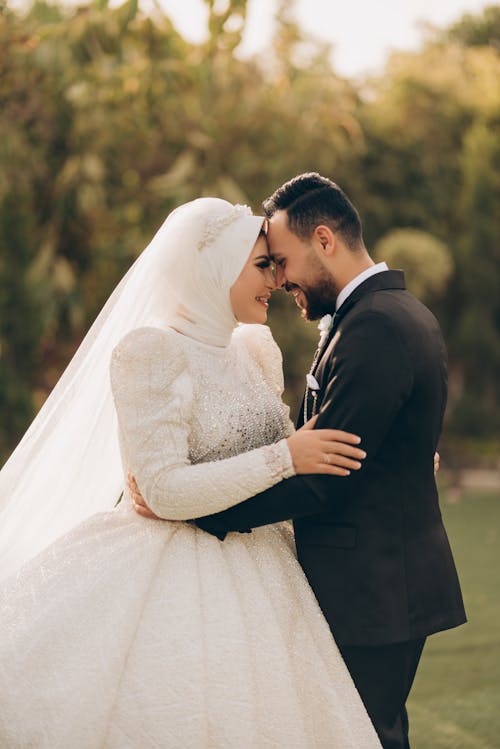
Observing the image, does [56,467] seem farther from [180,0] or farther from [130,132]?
[130,132]

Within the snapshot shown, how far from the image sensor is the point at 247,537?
2812mm

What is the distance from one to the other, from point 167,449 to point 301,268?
0.62m

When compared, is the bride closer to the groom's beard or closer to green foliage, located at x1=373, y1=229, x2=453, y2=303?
the groom's beard

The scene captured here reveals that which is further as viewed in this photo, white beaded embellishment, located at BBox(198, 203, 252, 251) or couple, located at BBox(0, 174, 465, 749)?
white beaded embellishment, located at BBox(198, 203, 252, 251)

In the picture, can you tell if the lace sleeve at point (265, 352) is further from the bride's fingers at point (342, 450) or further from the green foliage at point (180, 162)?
the green foliage at point (180, 162)

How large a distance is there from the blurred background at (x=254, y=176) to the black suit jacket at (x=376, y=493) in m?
1.76

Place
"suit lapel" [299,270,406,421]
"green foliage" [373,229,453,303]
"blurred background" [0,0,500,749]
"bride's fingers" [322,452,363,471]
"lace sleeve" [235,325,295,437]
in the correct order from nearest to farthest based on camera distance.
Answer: "bride's fingers" [322,452,363,471] → "suit lapel" [299,270,406,421] → "lace sleeve" [235,325,295,437] → "blurred background" [0,0,500,749] → "green foliage" [373,229,453,303]

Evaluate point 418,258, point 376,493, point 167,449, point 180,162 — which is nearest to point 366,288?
point 376,493

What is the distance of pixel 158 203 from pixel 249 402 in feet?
26.7

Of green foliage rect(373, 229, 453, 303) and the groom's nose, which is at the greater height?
the groom's nose

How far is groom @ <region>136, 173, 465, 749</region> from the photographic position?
261 cm

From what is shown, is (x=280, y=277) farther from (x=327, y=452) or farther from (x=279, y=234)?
(x=327, y=452)

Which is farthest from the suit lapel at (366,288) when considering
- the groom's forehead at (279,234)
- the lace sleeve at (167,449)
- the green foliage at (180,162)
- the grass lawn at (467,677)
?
the grass lawn at (467,677)

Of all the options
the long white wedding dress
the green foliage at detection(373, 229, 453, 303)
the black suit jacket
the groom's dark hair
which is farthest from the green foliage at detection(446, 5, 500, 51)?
the long white wedding dress
